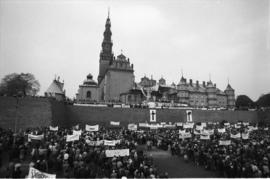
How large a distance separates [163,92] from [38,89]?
37.3 m

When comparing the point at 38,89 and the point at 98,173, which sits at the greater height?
the point at 38,89

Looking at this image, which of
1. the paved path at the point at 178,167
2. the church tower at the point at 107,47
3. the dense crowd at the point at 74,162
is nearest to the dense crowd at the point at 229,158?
the paved path at the point at 178,167

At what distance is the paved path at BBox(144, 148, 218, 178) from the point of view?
1361cm

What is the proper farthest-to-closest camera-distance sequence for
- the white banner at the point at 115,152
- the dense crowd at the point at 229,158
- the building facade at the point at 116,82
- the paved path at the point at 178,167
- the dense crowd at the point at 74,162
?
the building facade at the point at 116,82 < the paved path at the point at 178,167 < the white banner at the point at 115,152 < the dense crowd at the point at 229,158 < the dense crowd at the point at 74,162

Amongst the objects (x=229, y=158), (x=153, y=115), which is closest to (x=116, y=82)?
(x=153, y=115)

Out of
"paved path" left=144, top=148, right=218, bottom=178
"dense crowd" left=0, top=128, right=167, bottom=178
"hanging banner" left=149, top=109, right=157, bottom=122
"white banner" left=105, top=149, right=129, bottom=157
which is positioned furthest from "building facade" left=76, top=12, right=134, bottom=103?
"white banner" left=105, top=149, right=129, bottom=157

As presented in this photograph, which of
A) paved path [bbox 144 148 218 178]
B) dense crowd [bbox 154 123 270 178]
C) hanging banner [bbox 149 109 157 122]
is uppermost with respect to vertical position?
hanging banner [bbox 149 109 157 122]

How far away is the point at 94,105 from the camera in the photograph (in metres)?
36.6

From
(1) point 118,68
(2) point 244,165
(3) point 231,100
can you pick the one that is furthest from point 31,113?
(3) point 231,100

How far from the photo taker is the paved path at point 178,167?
1361cm

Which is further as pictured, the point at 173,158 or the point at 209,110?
the point at 209,110

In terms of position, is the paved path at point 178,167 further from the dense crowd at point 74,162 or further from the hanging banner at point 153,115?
the hanging banner at point 153,115

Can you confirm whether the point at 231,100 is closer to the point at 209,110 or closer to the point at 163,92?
the point at 163,92

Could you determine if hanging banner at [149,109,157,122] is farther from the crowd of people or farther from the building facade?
the crowd of people
